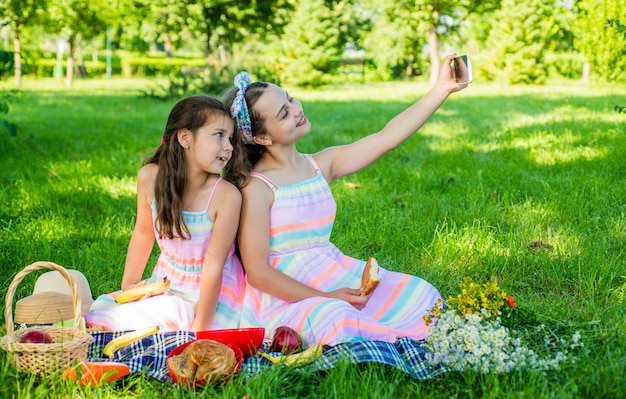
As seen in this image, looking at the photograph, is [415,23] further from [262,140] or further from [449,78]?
[262,140]

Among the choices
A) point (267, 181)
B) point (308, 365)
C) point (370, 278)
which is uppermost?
point (267, 181)

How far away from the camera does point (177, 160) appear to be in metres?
3.13

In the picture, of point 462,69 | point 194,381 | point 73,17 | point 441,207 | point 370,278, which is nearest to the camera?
point 194,381

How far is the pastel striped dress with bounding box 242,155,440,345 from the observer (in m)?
3.04

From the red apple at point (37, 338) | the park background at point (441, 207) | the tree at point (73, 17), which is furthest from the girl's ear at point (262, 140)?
the tree at point (73, 17)

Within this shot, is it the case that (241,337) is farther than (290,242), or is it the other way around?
(290,242)

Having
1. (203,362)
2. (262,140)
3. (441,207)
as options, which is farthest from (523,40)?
(203,362)

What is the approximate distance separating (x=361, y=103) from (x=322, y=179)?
37.9 ft

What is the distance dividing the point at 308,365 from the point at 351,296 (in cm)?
52

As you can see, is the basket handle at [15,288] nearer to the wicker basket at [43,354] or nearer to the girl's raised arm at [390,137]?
the wicker basket at [43,354]

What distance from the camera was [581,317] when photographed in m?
3.09

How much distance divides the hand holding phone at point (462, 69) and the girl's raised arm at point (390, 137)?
0.03m

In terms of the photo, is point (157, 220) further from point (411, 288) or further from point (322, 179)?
point (411, 288)

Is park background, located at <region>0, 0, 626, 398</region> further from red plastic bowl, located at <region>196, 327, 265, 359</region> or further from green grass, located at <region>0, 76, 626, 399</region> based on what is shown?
red plastic bowl, located at <region>196, 327, 265, 359</region>
